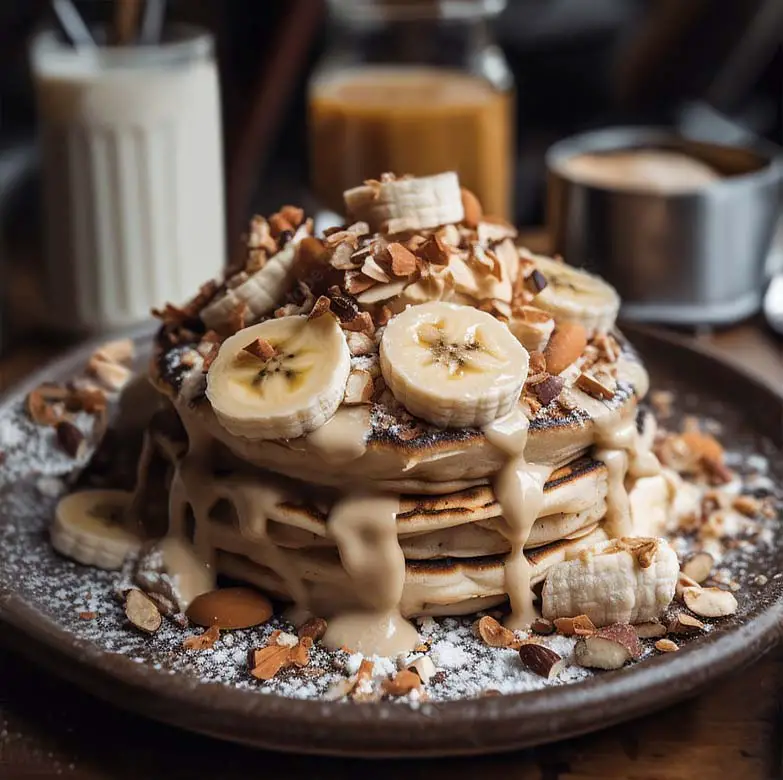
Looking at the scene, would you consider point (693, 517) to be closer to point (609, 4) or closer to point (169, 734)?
point (169, 734)

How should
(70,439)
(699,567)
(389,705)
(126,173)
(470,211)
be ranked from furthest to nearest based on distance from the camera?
1. (126,173)
2. (70,439)
3. (470,211)
4. (699,567)
5. (389,705)

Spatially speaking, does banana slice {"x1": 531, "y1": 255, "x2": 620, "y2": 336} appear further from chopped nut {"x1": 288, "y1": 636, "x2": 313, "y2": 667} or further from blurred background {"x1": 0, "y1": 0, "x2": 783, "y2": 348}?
blurred background {"x1": 0, "y1": 0, "x2": 783, "y2": 348}

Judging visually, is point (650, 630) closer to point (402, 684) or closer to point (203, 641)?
point (402, 684)

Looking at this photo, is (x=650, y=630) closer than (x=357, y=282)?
Yes

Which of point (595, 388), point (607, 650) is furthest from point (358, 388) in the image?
point (607, 650)

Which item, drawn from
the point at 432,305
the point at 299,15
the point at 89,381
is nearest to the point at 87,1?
the point at 299,15
